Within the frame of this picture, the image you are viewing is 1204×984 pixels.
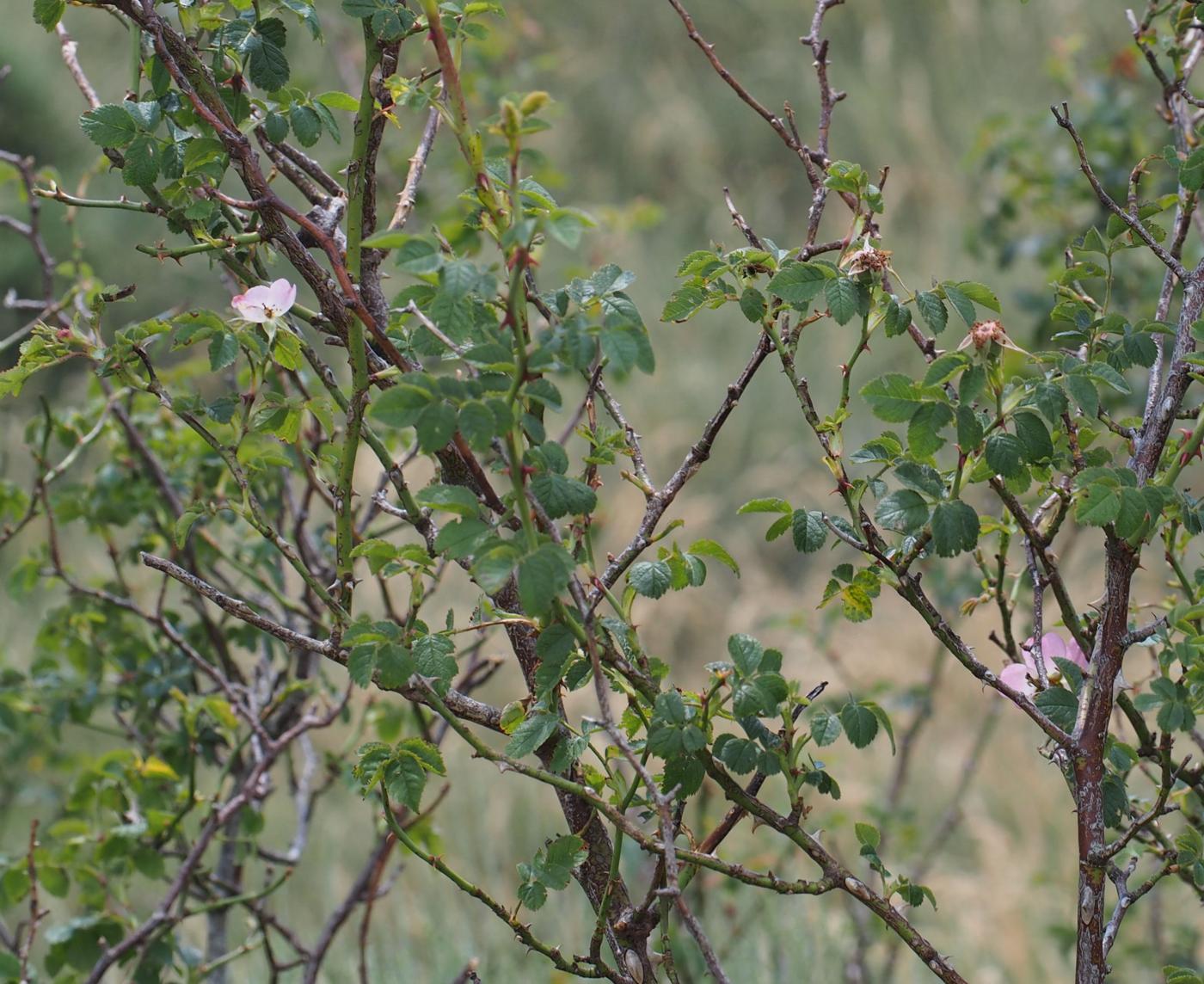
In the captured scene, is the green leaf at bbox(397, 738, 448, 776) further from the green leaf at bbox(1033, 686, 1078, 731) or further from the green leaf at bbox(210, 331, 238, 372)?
the green leaf at bbox(1033, 686, 1078, 731)

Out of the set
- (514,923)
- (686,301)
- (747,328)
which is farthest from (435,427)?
(747,328)

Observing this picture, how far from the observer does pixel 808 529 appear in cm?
66

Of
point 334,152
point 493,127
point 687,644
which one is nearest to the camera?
point 493,127

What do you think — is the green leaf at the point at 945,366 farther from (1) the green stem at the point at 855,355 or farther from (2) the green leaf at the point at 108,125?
(2) the green leaf at the point at 108,125

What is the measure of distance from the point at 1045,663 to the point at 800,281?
0.29m

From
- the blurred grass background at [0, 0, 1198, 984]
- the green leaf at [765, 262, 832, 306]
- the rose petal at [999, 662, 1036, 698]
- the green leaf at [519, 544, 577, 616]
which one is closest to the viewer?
the green leaf at [519, 544, 577, 616]

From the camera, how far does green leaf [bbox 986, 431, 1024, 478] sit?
591mm

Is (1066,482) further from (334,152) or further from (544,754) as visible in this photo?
(334,152)

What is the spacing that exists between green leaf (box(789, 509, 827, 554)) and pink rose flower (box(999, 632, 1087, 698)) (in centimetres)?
15

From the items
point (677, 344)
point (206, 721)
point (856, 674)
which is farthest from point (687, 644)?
point (206, 721)

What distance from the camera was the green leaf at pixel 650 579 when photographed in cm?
63

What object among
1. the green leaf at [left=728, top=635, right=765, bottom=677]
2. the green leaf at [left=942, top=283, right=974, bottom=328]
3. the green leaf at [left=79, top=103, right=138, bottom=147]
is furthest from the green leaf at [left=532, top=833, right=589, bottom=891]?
the green leaf at [left=79, top=103, right=138, bottom=147]

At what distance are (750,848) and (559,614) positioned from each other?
192 centimetres

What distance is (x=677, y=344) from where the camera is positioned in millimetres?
5797
